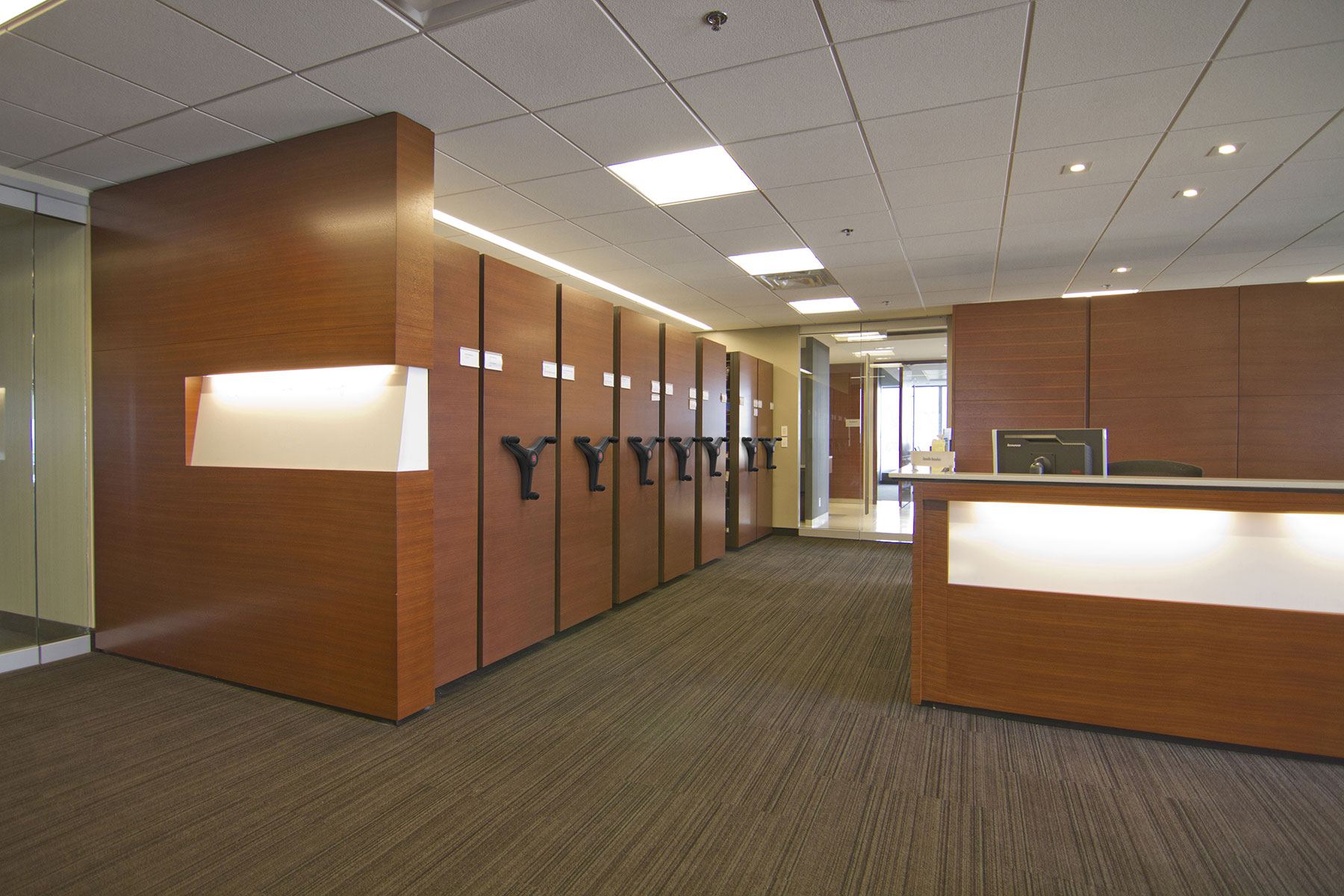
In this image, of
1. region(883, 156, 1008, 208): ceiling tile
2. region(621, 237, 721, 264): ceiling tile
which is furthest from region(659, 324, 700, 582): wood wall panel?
region(883, 156, 1008, 208): ceiling tile

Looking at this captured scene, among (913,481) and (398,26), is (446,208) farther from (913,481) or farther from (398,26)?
(913,481)

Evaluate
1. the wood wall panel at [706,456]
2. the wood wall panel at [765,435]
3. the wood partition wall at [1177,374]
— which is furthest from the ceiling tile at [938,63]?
the wood wall panel at [765,435]

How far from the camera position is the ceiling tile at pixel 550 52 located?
7.39 feet

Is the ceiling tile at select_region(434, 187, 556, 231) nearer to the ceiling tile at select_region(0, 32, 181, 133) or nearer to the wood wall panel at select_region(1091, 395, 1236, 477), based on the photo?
the ceiling tile at select_region(0, 32, 181, 133)

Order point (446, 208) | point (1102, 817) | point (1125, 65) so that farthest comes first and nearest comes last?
point (446, 208) < point (1125, 65) < point (1102, 817)

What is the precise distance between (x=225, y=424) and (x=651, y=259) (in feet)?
10.9

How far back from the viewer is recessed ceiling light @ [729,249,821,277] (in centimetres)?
520

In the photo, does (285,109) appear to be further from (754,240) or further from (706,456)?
(706,456)

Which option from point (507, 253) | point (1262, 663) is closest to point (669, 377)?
point (507, 253)

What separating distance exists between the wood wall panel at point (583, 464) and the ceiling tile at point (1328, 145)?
3887mm

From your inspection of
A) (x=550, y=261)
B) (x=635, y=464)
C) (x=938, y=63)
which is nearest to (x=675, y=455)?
(x=635, y=464)

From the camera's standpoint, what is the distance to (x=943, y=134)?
10.2 feet

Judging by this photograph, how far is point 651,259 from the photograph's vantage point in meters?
5.41

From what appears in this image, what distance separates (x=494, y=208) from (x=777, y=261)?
2.41 metres
